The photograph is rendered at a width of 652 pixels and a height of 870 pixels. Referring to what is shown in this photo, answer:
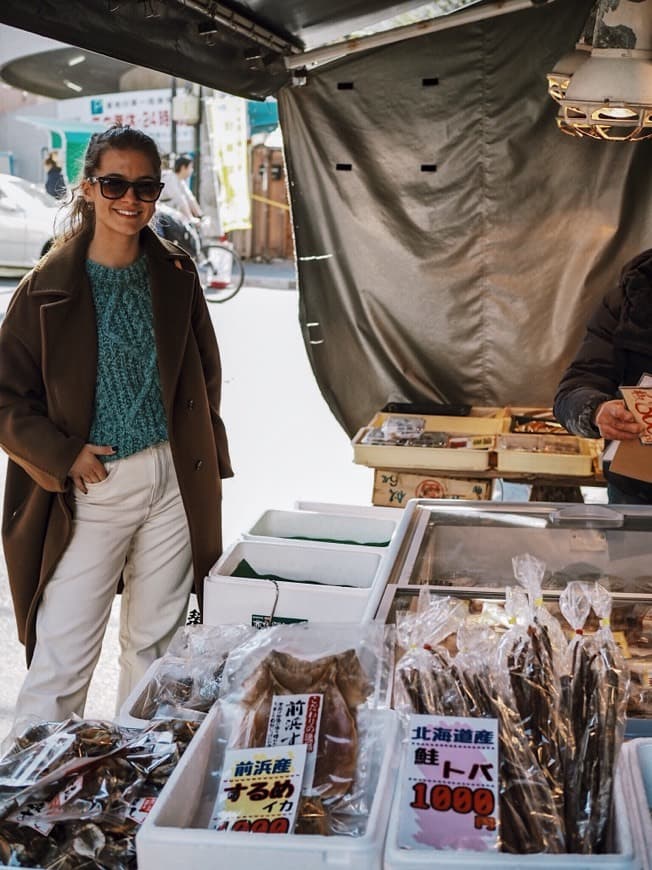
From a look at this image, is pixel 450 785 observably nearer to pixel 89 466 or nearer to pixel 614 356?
pixel 89 466

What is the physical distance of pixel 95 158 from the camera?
2.91 metres

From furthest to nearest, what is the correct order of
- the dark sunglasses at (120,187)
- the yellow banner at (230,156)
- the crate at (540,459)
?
the yellow banner at (230,156)
the crate at (540,459)
the dark sunglasses at (120,187)

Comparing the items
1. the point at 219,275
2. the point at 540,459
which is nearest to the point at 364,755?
the point at 540,459

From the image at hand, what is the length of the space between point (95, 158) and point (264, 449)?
16.2 feet

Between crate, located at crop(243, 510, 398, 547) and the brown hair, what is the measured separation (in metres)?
1.13

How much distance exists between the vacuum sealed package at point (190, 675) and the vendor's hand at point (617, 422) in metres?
1.58

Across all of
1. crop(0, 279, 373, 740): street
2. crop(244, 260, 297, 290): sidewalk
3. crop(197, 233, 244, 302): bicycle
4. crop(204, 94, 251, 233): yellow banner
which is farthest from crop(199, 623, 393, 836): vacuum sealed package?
crop(204, 94, 251, 233): yellow banner

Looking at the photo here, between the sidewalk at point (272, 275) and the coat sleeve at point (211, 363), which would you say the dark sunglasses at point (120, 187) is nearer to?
the coat sleeve at point (211, 363)

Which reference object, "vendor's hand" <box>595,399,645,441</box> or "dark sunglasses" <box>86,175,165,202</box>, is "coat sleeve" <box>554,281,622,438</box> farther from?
"dark sunglasses" <box>86,175,165,202</box>

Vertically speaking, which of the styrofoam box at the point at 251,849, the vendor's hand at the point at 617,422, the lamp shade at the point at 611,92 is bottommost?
the styrofoam box at the point at 251,849

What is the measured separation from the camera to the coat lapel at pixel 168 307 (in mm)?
3082

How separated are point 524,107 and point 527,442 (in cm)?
171

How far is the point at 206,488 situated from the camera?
324 cm

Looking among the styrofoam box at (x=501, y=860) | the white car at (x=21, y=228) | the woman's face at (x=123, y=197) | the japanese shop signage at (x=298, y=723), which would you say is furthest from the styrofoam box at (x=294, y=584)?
the white car at (x=21, y=228)
